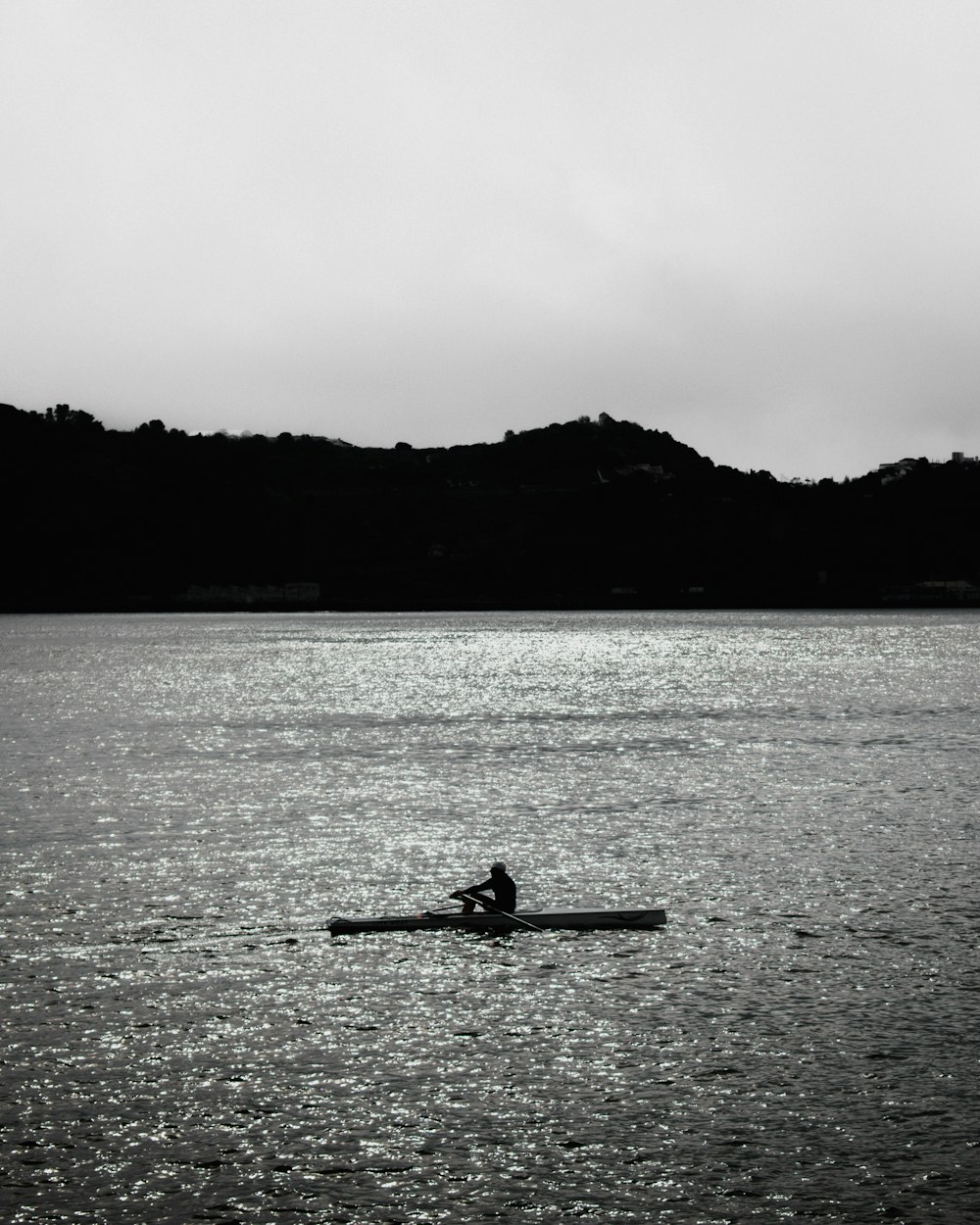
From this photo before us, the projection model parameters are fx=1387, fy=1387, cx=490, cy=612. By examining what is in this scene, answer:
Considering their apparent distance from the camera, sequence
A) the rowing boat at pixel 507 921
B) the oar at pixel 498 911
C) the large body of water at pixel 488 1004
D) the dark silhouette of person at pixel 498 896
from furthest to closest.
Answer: the dark silhouette of person at pixel 498 896
the rowing boat at pixel 507 921
the oar at pixel 498 911
the large body of water at pixel 488 1004

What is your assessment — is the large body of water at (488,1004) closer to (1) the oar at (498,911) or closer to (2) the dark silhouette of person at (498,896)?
(1) the oar at (498,911)

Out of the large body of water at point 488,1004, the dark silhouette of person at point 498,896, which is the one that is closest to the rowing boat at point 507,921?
the dark silhouette of person at point 498,896

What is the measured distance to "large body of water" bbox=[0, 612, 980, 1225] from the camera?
A: 21.4 meters

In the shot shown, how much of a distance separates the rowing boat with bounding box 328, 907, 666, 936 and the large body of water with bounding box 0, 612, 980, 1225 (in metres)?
0.40

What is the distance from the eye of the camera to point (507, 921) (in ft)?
122

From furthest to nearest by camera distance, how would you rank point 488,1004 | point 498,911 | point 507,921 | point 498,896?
point 498,896, point 498,911, point 507,921, point 488,1004

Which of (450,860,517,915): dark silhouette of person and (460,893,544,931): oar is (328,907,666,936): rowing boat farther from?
(450,860,517,915): dark silhouette of person

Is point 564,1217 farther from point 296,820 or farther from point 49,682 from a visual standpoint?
point 49,682

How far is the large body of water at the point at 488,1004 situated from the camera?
21.4m

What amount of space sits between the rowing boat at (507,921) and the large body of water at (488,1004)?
0.40 metres

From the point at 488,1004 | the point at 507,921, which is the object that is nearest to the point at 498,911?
the point at 507,921

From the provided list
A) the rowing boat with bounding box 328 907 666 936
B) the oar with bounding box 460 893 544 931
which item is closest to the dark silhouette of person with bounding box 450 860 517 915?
the oar with bounding box 460 893 544 931

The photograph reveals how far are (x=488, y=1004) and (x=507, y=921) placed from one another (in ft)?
20.6

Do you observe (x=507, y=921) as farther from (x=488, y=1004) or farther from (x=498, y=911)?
(x=488, y=1004)
